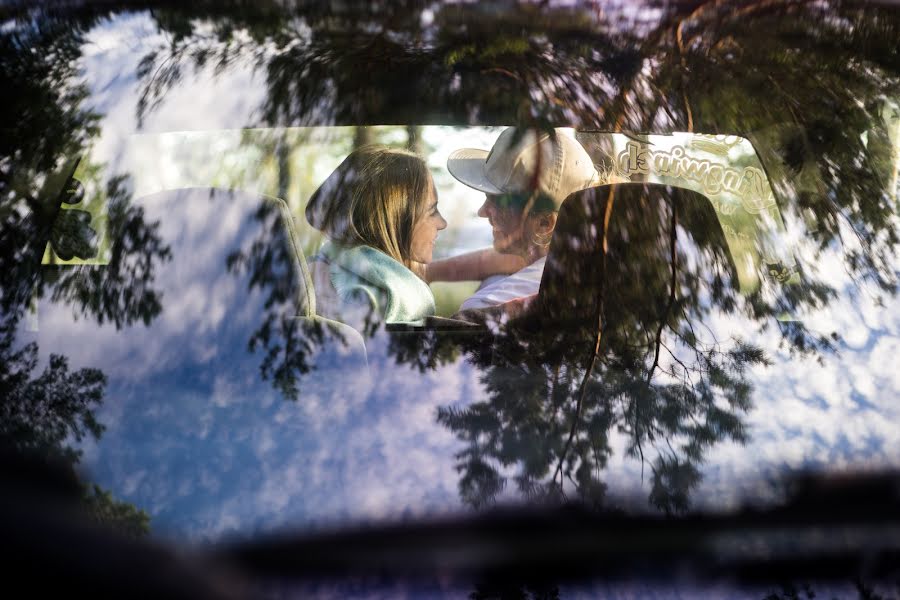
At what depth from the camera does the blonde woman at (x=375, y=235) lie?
185cm

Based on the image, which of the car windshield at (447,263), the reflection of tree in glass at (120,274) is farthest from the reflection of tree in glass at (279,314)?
the reflection of tree in glass at (120,274)

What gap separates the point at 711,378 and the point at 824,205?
0.52 meters

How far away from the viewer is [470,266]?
6.15ft

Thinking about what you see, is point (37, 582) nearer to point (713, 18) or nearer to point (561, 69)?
point (561, 69)

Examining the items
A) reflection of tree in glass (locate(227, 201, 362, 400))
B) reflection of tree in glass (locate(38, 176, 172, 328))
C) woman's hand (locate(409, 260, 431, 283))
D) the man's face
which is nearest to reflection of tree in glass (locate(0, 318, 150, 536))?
reflection of tree in glass (locate(38, 176, 172, 328))

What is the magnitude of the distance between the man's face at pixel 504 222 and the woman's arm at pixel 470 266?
0.02 meters

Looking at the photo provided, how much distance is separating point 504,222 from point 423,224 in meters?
0.17

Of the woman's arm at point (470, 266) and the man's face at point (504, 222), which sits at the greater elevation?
the man's face at point (504, 222)

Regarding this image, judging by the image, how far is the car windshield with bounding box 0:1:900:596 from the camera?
169 cm

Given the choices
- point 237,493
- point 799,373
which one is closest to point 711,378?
point 799,373

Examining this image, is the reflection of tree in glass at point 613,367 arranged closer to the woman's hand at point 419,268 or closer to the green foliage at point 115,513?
the woman's hand at point 419,268

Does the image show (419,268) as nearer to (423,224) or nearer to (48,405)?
(423,224)

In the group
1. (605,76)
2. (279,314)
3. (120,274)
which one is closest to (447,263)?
(279,314)

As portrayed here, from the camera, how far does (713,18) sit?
2.04 meters
